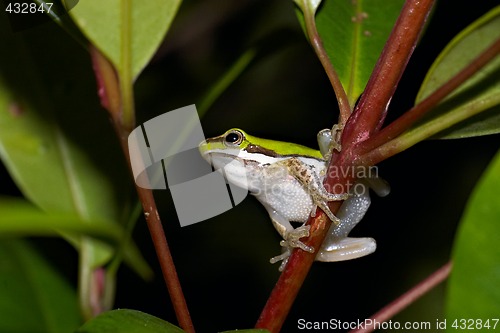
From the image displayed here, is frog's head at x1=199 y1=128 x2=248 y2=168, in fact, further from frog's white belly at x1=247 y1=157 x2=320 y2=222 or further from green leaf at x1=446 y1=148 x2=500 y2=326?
green leaf at x1=446 y1=148 x2=500 y2=326

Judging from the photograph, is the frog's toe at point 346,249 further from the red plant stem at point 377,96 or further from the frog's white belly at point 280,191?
the red plant stem at point 377,96

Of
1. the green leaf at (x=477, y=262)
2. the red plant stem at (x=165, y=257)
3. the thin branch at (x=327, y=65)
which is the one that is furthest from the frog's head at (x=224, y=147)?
the green leaf at (x=477, y=262)

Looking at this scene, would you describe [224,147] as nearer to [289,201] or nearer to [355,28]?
[289,201]

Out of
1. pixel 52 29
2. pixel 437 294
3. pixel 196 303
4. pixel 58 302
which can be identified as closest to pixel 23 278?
pixel 58 302

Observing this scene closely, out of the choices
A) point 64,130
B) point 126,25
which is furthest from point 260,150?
point 126,25

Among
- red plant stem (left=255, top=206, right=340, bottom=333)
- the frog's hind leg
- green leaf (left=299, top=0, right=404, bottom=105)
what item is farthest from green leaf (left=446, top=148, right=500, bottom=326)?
the frog's hind leg
